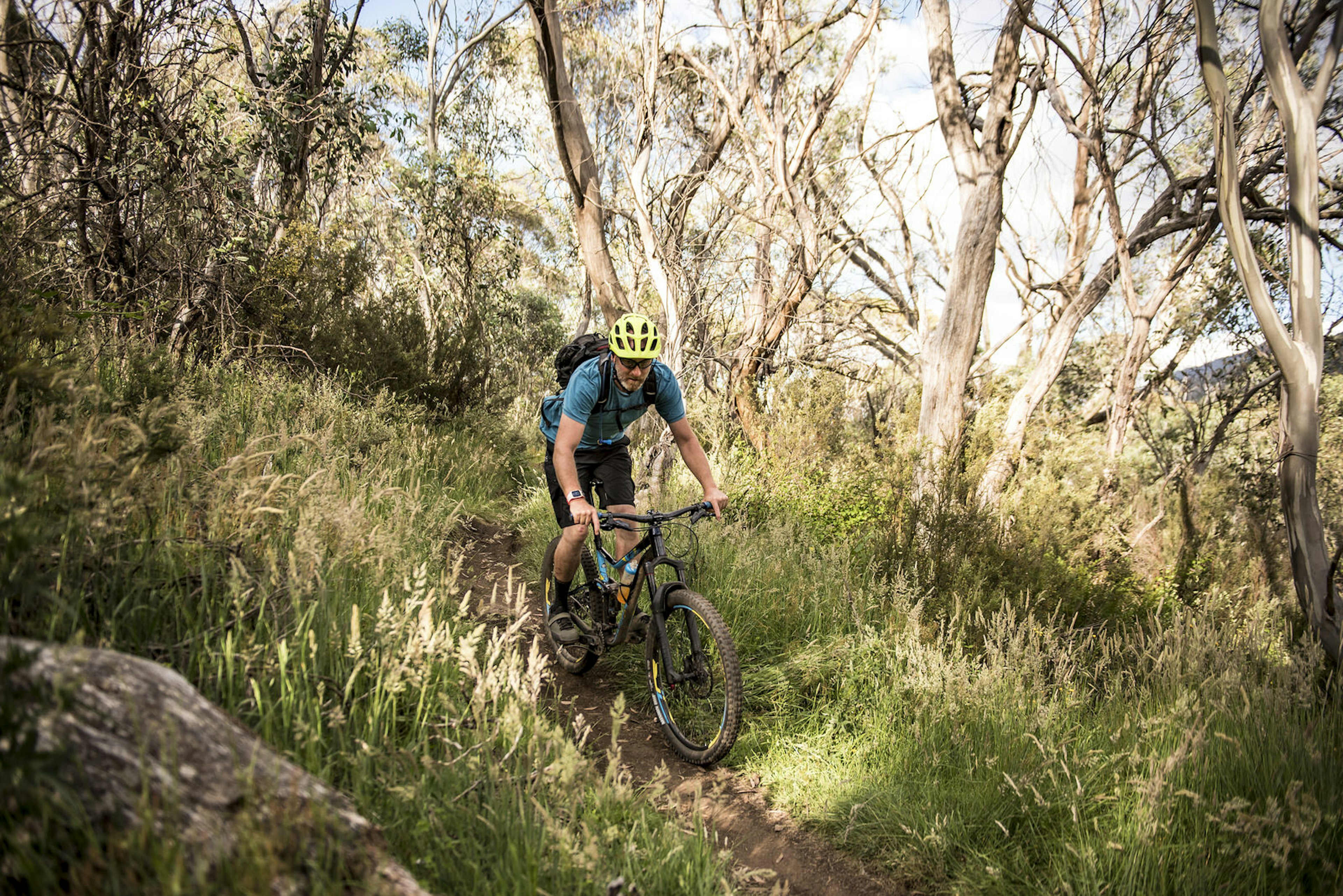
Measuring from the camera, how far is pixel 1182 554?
813 centimetres

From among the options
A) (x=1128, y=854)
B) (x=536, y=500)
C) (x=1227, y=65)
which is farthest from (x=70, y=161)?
(x=1227, y=65)

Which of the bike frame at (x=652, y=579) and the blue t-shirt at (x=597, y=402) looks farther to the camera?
the blue t-shirt at (x=597, y=402)

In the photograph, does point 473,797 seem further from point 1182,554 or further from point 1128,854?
point 1182,554

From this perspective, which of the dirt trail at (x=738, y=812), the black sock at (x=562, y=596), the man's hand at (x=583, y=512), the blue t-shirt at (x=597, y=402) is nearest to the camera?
the dirt trail at (x=738, y=812)

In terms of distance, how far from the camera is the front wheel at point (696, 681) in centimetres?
380

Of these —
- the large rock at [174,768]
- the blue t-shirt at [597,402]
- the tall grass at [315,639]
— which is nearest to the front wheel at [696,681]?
the tall grass at [315,639]

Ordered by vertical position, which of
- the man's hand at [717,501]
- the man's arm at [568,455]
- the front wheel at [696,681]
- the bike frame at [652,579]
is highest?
the man's arm at [568,455]

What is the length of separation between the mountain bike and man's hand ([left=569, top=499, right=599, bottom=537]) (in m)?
0.25

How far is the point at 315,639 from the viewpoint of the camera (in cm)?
286

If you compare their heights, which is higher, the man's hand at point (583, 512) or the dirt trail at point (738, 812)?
the man's hand at point (583, 512)

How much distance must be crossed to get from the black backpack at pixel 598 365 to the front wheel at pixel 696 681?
130 centimetres

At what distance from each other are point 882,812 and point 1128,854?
1.01m

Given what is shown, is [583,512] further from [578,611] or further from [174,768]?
[174,768]

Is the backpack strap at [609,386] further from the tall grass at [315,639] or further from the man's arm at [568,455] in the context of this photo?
the tall grass at [315,639]
